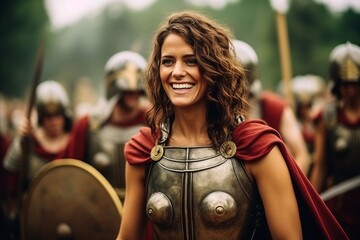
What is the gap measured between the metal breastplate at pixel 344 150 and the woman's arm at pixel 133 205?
10.4 ft

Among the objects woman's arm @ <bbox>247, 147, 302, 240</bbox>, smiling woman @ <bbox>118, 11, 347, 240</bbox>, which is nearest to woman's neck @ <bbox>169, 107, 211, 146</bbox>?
smiling woman @ <bbox>118, 11, 347, 240</bbox>

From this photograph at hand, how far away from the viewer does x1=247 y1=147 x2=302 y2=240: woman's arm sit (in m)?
3.10

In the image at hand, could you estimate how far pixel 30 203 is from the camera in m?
4.83

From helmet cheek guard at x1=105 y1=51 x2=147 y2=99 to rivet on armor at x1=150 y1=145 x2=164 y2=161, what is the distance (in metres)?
3.10

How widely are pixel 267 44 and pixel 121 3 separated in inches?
855

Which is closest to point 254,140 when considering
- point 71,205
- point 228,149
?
point 228,149

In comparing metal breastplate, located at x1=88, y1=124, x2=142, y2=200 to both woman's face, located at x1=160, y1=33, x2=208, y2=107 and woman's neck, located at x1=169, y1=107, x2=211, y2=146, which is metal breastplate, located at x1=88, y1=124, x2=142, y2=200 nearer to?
woman's neck, located at x1=169, y1=107, x2=211, y2=146

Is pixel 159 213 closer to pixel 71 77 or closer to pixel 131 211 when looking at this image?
pixel 131 211

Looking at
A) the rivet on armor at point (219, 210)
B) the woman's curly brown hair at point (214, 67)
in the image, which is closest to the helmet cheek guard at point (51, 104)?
the woman's curly brown hair at point (214, 67)

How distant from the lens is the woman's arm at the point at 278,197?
3100mm

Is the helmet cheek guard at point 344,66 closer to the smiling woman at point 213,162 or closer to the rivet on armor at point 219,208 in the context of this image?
the smiling woman at point 213,162

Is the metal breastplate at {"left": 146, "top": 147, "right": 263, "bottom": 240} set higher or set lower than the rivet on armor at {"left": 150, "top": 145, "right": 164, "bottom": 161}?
lower

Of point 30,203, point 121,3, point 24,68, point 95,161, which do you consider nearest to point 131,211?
point 30,203

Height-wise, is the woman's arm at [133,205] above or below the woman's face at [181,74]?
below
